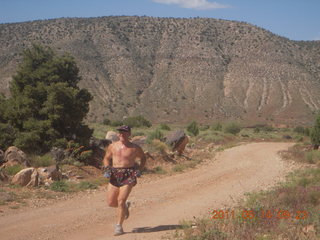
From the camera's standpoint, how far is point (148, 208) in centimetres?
902

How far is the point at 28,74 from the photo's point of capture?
16.6 m

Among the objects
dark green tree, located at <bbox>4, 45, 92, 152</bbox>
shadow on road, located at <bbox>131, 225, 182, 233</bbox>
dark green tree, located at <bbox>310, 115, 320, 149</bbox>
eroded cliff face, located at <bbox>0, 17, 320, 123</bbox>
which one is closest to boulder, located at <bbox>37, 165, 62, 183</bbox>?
dark green tree, located at <bbox>4, 45, 92, 152</bbox>

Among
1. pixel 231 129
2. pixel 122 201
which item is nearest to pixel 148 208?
pixel 122 201

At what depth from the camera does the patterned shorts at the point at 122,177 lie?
6.70m

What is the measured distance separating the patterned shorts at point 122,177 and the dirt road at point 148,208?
0.91m

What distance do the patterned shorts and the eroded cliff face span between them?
1988 inches

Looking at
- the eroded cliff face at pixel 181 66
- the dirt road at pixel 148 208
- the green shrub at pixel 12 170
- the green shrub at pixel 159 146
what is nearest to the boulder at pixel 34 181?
the green shrub at pixel 12 170

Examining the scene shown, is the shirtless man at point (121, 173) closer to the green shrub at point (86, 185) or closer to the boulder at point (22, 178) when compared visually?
the green shrub at point (86, 185)

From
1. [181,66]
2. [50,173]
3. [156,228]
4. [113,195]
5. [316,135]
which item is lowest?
[316,135]

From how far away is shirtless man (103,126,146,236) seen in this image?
6.61 metres

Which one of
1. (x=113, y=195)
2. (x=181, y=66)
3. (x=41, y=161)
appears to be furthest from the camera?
(x=181, y=66)

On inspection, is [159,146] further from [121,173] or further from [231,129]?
[231,129]

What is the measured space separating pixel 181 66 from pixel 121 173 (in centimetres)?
6508

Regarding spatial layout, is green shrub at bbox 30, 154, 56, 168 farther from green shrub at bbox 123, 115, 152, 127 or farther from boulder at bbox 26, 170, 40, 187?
green shrub at bbox 123, 115, 152, 127
